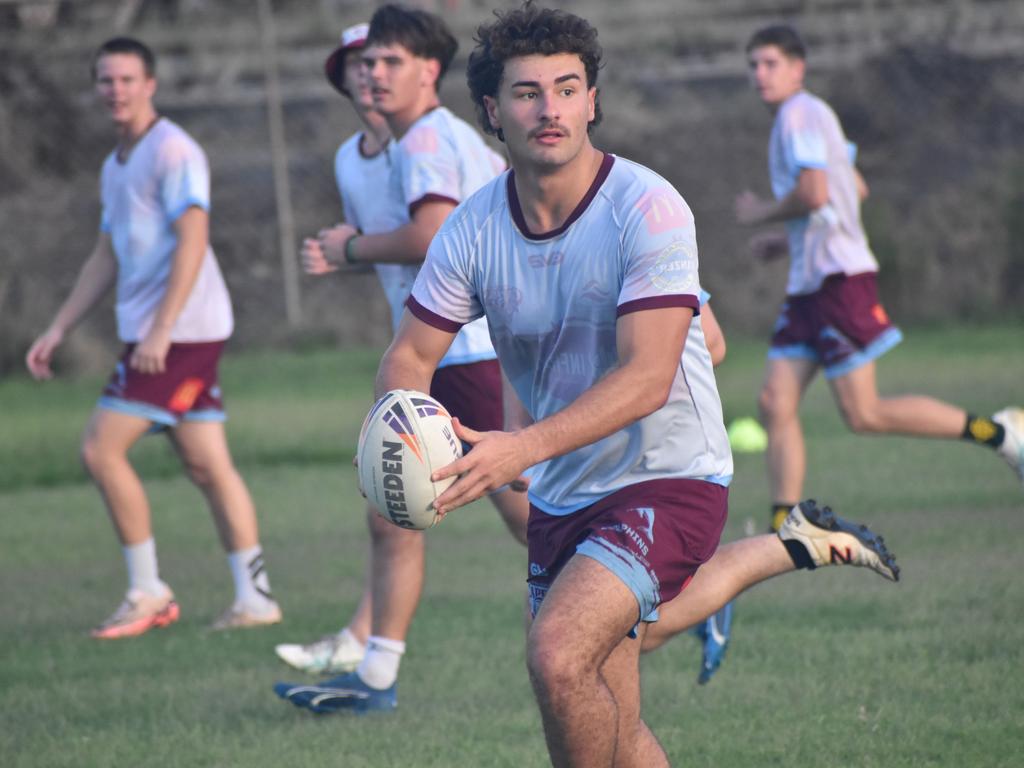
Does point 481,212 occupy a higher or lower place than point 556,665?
higher

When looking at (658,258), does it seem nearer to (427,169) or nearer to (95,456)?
(427,169)

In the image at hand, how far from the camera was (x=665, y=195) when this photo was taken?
388 cm

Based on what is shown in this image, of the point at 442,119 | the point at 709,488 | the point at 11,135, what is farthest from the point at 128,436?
the point at 11,135

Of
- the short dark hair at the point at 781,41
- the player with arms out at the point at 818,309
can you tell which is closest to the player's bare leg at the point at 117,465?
the player with arms out at the point at 818,309

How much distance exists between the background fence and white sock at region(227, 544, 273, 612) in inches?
351

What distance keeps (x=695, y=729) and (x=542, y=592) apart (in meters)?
1.15

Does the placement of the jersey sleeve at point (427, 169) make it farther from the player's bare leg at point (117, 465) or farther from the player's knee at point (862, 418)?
the player's knee at point (862, 418)

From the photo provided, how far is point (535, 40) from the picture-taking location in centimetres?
395

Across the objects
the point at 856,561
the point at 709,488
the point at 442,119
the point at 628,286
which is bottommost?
the point at 856,561

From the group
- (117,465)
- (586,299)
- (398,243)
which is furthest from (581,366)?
(117,465)

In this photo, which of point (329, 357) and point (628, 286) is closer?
point (628, 286)

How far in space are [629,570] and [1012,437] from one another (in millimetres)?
4554

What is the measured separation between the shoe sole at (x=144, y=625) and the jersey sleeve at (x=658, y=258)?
12.3ft

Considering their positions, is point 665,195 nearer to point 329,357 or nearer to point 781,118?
point 781,118
